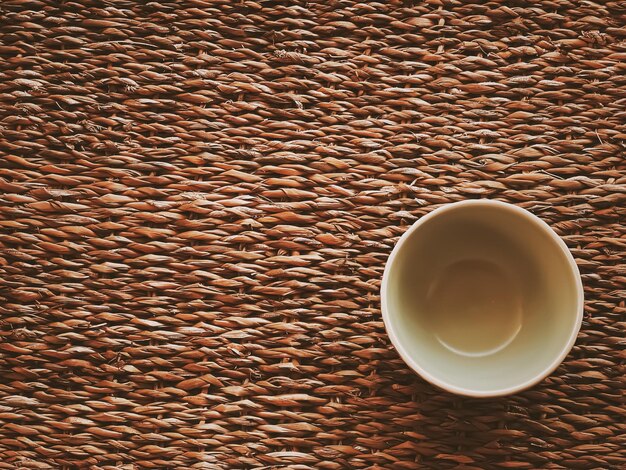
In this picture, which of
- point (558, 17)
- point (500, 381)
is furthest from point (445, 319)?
point (558, 17)

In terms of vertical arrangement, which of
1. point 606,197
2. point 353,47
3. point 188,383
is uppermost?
point 353,47

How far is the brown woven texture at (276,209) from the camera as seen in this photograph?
23.4 inches

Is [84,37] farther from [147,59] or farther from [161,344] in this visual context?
[161,344]

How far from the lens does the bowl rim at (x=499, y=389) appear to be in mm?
529

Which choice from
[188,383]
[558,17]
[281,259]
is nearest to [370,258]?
[281,259]

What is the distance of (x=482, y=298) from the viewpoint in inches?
24.4

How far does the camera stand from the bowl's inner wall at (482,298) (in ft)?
1.86

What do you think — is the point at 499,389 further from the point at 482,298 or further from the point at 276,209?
the point at 276,209

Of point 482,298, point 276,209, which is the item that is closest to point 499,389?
point 482,298

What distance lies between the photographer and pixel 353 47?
2.10 ft

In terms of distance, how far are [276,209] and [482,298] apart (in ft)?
0.75

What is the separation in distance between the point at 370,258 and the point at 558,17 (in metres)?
0.32

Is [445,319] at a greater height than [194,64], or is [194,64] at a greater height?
[194,64]

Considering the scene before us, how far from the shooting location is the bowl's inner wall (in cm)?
57
